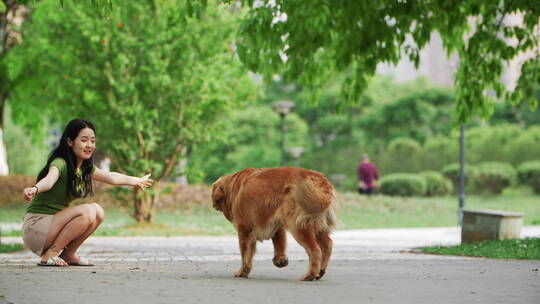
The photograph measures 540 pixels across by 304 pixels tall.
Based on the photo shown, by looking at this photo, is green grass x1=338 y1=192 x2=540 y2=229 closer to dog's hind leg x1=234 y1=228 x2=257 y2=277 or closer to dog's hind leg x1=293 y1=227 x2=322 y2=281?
dog's hind leg x1=234 y1=228 x2=257 y2=277

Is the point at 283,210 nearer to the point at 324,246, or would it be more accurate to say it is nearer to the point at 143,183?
the point at 324,246

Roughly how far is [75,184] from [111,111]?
12044mm

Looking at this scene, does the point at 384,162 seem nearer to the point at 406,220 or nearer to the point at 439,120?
the point at 439,120

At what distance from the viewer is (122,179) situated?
317 inches

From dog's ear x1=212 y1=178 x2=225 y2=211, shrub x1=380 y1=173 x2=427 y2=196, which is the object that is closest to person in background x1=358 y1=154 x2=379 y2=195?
shrub x1=380 y1=173 x2=427 y2=196

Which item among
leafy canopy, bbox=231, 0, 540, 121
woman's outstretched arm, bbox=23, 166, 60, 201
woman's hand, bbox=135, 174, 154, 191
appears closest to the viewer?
woman's outstretched arm, bbox=23, 166, 60, 201

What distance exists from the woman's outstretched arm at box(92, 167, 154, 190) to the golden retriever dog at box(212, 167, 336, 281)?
0.79m

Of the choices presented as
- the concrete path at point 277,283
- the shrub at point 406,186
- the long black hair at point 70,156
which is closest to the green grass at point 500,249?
the concrete path at point 277,283

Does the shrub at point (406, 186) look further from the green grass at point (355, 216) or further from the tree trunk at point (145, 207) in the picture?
the tree trunk at point (145, 207)

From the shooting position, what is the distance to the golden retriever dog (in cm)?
716

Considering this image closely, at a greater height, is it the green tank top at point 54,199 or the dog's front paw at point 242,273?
the green tank top at point 54,199

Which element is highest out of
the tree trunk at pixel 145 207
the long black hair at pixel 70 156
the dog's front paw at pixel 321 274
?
the long black hair at pixel 70 156

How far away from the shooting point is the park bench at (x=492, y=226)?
13930 mm

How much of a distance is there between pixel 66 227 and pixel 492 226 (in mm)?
8231
